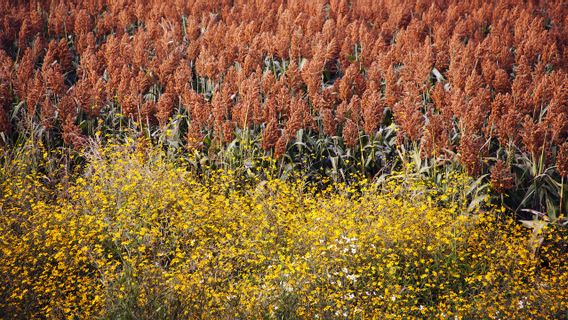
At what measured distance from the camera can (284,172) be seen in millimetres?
7754

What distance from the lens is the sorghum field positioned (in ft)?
18.7

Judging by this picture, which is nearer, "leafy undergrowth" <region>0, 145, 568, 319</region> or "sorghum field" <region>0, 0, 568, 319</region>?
"leafy undergrowth" <region>0, 145, 568, 319</region>

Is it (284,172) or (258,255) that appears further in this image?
(284,172)

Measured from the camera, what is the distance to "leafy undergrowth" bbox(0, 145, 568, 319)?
5414mm

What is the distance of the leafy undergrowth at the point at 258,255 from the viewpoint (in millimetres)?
5414

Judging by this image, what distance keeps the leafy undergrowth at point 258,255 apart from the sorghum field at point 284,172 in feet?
0.10

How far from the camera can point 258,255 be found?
6.04 metres

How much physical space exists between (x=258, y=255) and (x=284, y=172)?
187 centimetres

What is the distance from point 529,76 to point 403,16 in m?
3.00

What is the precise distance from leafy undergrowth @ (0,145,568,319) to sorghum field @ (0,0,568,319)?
0.10 feet

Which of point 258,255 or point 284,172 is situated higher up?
point 258,255

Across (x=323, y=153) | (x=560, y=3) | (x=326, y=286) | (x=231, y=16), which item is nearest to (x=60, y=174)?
(x=323, y=153)

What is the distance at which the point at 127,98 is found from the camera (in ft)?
27.1

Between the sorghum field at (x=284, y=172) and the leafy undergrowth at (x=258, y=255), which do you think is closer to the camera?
the leafy undergrowth at (x=258, y=255)
